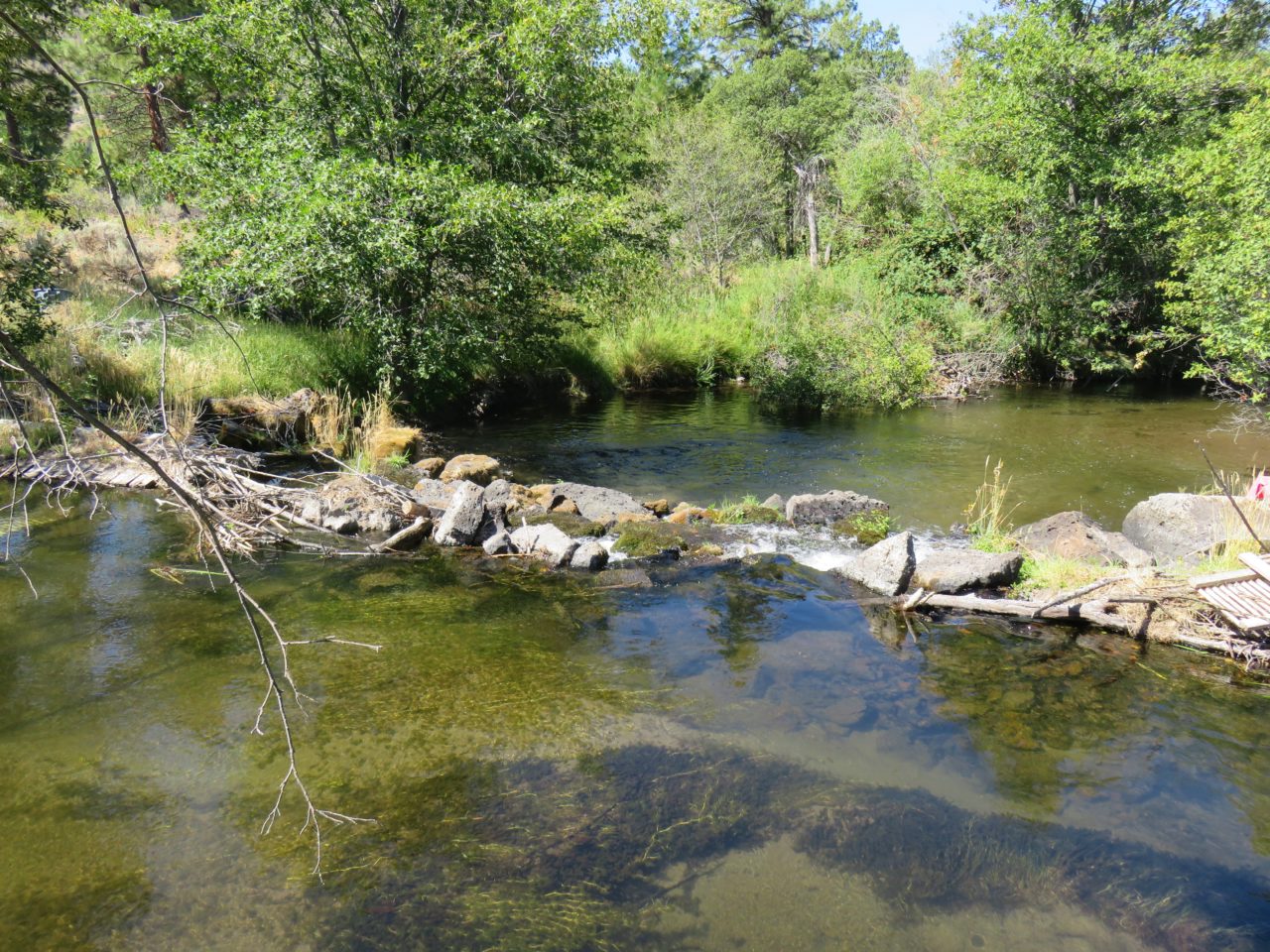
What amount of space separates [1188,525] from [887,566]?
352cm

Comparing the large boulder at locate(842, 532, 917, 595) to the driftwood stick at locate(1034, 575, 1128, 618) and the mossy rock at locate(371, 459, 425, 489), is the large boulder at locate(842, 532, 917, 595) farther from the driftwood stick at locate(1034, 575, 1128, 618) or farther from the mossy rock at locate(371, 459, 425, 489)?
the mossy rock at locate(371, 459, 425, 489)

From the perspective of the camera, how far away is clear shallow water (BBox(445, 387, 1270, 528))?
36.1 feet

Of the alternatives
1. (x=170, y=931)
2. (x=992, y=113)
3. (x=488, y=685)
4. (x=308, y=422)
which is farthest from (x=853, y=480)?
(x=992, y=113)

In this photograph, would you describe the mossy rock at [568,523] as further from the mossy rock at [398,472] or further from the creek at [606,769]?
the mossy rock at [398,472]

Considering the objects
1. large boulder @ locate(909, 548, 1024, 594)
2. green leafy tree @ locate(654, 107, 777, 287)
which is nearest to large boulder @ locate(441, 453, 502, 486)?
large boulder @ locate(909, 548, 1024, 594)

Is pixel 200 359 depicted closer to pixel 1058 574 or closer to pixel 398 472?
pixel 398 472

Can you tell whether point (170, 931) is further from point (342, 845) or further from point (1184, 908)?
point (1184, 908)

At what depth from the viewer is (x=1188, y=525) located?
8289 mm

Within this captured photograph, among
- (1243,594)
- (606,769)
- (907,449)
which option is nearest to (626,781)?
(606,769)

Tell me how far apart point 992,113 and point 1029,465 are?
9.77m

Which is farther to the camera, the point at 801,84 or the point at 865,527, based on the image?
the point at 801,84

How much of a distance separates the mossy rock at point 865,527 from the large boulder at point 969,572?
128 cm

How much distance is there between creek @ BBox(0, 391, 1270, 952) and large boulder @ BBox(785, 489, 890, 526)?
1456 mm

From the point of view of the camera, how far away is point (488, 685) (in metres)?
5.84
